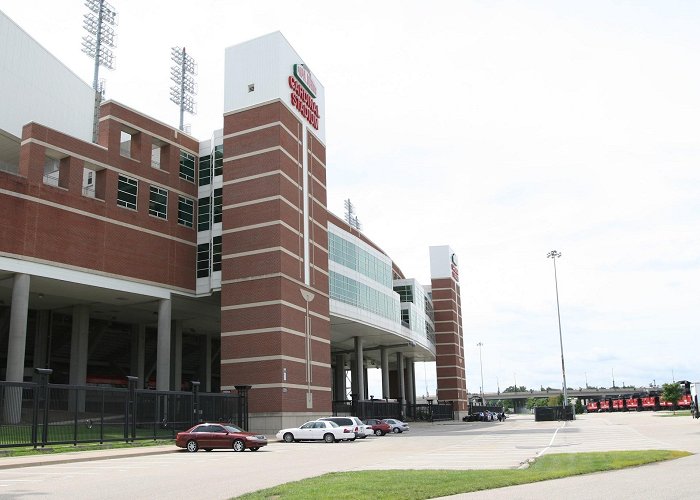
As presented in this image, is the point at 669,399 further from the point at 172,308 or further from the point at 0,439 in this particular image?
the point at 0,439

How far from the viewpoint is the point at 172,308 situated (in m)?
56.3

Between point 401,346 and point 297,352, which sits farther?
point 401,346

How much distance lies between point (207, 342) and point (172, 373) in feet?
15.4

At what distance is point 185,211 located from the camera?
5450 cm

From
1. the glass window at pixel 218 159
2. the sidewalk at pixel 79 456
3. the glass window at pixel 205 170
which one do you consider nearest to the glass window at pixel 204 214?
the glass window at pixel 205 170

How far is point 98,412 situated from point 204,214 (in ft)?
80.9

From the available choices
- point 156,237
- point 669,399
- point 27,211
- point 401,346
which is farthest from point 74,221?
point 669,399

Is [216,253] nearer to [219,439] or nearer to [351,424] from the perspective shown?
[351,424]

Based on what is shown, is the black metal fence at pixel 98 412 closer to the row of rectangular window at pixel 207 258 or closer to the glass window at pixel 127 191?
the row of rectangular window at pixel 207 258

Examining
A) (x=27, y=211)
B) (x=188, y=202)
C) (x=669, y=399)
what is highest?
(x=188, y=202)

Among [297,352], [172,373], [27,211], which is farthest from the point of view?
[172,373]

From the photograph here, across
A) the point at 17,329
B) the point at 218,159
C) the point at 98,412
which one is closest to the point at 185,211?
the point at 218,159

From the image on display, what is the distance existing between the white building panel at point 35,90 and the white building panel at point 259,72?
14.0 meters

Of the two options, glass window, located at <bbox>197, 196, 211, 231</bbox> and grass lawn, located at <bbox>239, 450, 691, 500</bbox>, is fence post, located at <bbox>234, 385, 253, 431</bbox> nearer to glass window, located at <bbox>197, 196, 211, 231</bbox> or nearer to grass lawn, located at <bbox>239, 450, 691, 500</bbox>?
glass window, located at <bbox>197, 196, 211, 231</bbox>
